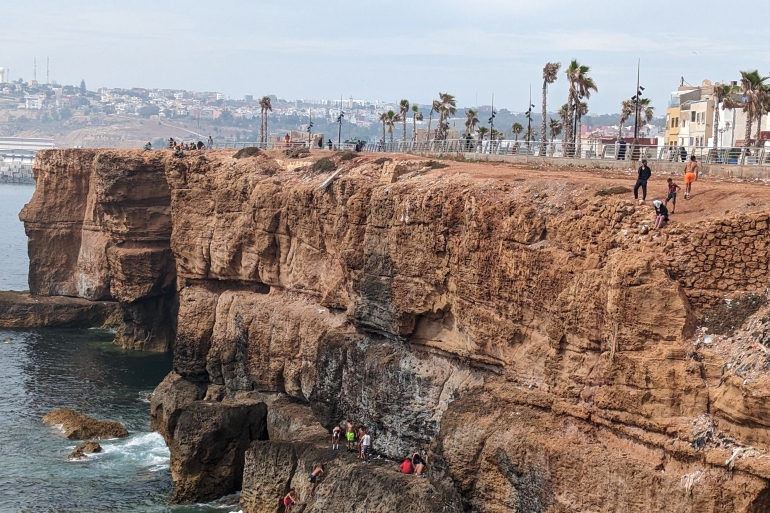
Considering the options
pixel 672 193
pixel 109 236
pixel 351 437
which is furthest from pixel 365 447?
pixel 109 236

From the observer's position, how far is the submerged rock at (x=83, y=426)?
53.1 m

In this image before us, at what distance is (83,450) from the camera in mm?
50656

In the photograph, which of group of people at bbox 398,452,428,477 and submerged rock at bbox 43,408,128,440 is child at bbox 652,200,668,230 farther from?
submerged rock at bbox 43,408,128,440

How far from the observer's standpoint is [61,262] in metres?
85.0

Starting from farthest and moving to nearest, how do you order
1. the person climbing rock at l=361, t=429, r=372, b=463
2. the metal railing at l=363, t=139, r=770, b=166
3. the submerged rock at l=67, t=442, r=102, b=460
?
the submerged rock at l=67, t=442, r=102, b=460 < the metal railing at l=363, t=139, r=770, b=166 < the person climbing rock at l=361, t=429, r=372, b=463

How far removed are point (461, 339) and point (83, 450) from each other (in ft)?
73.0

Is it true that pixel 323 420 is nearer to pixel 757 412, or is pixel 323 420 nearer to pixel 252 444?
pixel 252 444

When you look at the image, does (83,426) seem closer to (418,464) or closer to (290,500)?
(290,500)

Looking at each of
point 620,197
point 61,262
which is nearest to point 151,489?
point 620,197

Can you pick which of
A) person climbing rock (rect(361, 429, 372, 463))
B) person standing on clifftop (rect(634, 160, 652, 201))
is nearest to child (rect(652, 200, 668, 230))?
person standing on clifftop (rect(634, 160, 652, 201))

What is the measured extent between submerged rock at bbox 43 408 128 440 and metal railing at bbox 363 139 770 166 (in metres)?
23.9

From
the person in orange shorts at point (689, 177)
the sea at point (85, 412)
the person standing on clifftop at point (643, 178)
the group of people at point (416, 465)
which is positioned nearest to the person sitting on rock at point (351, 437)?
the group of people at point (416, 465)

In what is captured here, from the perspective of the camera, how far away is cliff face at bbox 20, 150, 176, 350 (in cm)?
7181

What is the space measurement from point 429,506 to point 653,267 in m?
11.9
